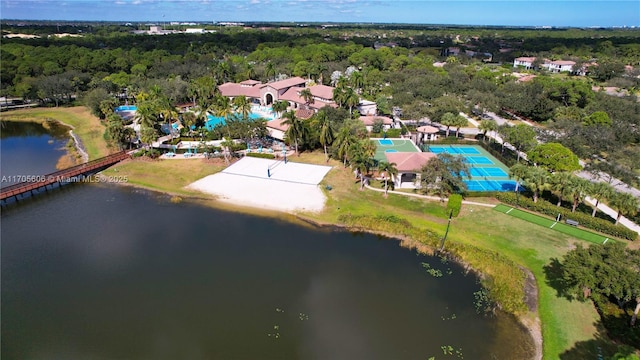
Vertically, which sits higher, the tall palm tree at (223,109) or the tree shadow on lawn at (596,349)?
the tall palm tree at (223,109)

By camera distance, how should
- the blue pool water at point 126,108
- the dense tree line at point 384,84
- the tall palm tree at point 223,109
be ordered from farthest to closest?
the blue pool water at point 126,108
the tall palm tree at point 223,109
the dense tree line at point 384,84

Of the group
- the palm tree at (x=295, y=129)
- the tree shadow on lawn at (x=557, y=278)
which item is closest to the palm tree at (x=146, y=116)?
the palm tree at (x=295, y=129)

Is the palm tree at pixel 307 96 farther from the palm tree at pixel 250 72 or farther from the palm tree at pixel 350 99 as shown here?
the palm tree at pixel 250 72

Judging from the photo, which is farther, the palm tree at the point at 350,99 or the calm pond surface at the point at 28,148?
the palm tree at the point at 350,99

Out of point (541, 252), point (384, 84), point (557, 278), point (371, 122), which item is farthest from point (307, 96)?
point (557, 278)

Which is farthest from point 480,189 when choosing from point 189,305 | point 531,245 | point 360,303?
point 189,305

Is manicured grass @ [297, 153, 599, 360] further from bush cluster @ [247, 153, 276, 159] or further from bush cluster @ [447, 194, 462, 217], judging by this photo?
bush cluster @ [247, 153, 276, 159]

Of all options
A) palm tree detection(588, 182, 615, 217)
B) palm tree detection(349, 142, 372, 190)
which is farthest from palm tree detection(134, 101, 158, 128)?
palm tree detection(588, 182, 615, 217)

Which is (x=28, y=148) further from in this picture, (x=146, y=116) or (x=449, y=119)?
(x=449, y=119)

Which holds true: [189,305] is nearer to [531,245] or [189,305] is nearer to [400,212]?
[400,212]
